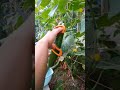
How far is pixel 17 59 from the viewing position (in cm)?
101

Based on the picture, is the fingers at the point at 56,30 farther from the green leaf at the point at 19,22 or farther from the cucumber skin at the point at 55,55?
the green leaf at the point at 19,22

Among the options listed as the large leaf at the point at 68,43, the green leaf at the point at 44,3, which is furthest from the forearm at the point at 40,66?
the green leaf at the point at 44,3

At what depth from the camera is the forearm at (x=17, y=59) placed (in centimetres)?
97

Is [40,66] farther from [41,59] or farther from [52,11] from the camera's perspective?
[52,11]

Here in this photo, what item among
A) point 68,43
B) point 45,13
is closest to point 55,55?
point 68,43

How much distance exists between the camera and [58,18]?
1.25 metres

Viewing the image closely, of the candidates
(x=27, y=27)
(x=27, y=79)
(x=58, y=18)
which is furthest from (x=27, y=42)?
(x=58, y=18)

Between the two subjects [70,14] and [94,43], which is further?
[70,14]

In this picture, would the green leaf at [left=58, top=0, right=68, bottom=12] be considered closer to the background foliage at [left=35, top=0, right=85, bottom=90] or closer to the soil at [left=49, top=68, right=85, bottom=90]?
the background foliage at [left=35, top=0, right=85, bottom=90]

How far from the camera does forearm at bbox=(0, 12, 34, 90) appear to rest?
3.18 ft

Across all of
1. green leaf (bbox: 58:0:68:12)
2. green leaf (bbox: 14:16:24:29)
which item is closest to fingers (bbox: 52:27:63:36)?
Result: green leaf (bbox: 58:0:68:12)

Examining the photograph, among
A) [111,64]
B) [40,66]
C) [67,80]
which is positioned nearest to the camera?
[111,64]

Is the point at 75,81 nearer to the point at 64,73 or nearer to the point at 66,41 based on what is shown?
the point at 64,73

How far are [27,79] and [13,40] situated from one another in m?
0.20
